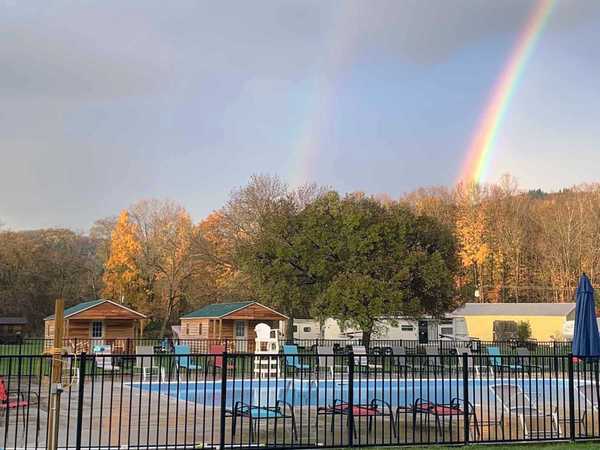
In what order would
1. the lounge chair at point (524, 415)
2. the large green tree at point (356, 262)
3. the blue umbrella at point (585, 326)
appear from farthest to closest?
the large green tree at point (356, 262), the blue umbrella at point (585, 326), the lounge chair at point (524, 415)

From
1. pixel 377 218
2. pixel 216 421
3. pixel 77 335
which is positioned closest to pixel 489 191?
pixel 377 218

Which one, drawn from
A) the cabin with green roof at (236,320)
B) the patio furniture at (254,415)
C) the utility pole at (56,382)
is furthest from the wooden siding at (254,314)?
the utility pole at (56,382)

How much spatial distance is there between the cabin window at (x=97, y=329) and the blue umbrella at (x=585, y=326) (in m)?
22.5

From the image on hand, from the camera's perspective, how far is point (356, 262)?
97.9 ft

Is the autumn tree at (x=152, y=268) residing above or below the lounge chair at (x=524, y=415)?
above

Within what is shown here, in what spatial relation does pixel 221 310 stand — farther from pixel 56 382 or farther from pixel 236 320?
pixel 56 382

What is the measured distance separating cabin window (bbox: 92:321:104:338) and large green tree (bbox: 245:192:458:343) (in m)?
7.63

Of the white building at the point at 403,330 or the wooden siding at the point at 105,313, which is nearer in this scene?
the wooden siding at the point at 105,313

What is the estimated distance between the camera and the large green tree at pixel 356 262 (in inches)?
1129

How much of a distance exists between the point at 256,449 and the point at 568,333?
3581 centimetres

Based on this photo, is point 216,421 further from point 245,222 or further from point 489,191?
point 489,191

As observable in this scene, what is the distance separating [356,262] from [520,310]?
18.4 metres

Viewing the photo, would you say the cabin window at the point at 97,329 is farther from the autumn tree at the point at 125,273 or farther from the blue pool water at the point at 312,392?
the autumn tree at the point at 125,273

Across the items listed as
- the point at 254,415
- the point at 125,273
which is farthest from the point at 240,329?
the point at 254,415
